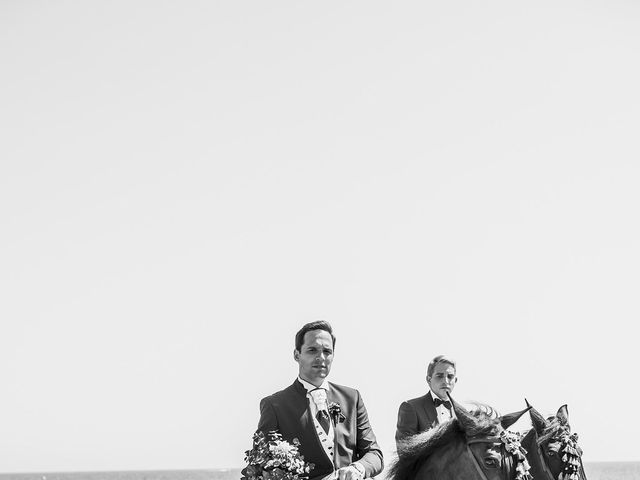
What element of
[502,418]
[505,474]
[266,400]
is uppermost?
[266,400]

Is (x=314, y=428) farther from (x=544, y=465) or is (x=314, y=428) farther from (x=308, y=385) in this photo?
(x=544, y=465)

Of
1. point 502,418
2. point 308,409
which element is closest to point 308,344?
point 308,409

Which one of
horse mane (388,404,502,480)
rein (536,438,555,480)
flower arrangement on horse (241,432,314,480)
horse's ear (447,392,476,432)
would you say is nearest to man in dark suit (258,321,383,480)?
flower arrangement on horse (241,432,314,480)

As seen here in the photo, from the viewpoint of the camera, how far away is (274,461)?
7555 millimetres

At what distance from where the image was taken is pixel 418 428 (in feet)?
36.9

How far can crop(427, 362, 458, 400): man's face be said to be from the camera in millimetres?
11375

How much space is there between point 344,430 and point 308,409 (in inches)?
16.3

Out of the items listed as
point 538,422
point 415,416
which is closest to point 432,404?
point 415,416

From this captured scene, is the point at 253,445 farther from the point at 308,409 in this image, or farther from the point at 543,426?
the point at 543,426

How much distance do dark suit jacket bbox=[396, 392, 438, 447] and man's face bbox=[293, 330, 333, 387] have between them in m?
3.27

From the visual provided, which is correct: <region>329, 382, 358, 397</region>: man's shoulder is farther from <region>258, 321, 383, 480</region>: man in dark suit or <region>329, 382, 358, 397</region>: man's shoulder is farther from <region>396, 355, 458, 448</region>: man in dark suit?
<region>396, 355, 458, 448</region>: man in dark suit

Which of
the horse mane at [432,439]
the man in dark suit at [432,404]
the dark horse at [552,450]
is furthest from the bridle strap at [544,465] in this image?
the horse mane at [432,439]

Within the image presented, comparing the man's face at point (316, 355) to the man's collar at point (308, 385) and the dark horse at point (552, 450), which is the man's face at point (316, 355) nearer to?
the man's collar at point (308, 385)

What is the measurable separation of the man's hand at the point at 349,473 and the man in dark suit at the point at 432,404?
359 cm
